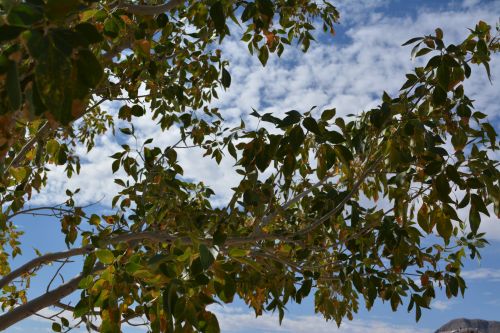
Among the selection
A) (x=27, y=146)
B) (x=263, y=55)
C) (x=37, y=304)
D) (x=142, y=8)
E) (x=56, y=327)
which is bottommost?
(x=56, y=327)

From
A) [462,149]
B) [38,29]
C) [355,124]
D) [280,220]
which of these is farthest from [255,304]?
[38,29]

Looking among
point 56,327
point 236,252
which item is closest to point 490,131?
point 236,252

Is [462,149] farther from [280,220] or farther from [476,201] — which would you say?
[280,220]

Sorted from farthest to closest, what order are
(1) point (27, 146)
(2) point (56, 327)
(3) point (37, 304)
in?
1. (2) point (56, 327)
2. (3) point (37, 304)
3. (1) point (27, 146)

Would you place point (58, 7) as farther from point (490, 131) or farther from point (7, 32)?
point (490, 131)

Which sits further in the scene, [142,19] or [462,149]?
[142,19]

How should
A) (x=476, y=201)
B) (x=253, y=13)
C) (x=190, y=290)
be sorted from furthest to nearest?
(x=253, y=13) < (x=476, y=201) < (x=190, y=290)

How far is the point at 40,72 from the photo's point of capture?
0.97 m

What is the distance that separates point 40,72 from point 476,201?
5.73ft

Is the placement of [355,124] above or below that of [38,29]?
above

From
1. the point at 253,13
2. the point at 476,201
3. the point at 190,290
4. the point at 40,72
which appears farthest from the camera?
the point at 253,13

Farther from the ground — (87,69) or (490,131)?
(490,131)

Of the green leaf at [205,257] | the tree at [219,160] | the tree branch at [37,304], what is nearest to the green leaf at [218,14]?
the tree at [219,160]

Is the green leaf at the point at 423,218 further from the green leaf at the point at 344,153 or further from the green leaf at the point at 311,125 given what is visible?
the green leaf at the point at 311,125
